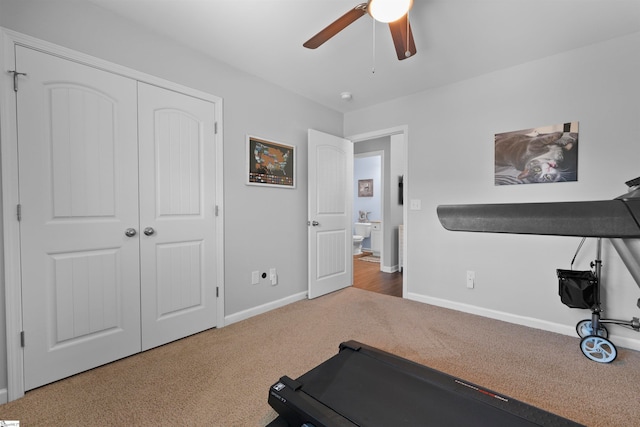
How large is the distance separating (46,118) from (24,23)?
1.75 feet

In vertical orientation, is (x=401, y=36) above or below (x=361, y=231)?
above

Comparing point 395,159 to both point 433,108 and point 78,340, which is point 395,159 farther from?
point 78,340

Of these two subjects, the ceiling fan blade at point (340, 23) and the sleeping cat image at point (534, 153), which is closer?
the ceiling fan blade at point (340, 23)

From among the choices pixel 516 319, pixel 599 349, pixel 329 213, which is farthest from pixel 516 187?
pixel 329 213

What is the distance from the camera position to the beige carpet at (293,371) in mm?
1476

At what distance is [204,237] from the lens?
8.03 feet

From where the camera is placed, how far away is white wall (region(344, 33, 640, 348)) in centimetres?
Result: 218

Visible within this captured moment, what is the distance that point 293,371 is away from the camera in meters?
1.85

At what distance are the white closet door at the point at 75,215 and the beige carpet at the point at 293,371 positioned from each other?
25 centimetres

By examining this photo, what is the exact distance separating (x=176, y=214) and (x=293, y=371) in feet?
4.92

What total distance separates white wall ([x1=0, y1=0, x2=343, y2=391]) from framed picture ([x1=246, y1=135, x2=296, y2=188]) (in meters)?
0.07

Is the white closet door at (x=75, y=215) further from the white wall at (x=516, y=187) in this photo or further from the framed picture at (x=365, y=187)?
the framed picture at (x=365, y=187)

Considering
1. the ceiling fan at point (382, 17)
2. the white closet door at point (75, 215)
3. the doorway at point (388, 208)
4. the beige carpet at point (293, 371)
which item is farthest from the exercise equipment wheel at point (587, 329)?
the white closet door at point (75, 215)

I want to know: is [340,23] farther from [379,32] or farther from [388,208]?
[388,208]
